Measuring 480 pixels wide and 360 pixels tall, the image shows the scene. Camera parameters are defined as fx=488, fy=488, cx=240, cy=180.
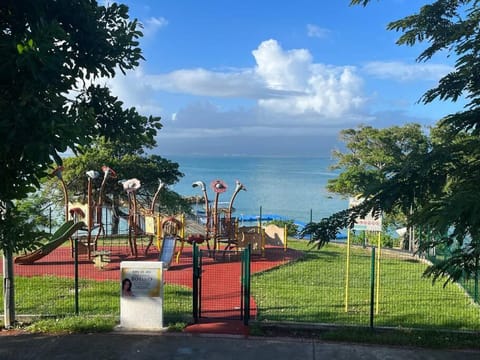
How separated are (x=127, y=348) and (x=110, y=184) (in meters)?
18.9

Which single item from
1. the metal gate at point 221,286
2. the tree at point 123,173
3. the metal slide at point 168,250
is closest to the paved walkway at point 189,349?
the metal gate at point 221,286

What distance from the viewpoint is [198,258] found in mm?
8453

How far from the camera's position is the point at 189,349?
22.7 feet

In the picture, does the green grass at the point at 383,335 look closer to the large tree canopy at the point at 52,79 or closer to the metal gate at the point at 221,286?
the metal gate at the point at 221,286

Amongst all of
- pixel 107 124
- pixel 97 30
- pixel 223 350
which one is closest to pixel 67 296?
pixel 223 350

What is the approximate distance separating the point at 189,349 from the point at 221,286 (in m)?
5.34

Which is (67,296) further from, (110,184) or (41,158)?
(110,184)

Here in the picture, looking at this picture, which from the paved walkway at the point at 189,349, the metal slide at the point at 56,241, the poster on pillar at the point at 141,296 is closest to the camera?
the paved walkway at the point at 189,349

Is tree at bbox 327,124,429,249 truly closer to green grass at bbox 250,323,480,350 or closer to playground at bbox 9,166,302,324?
playground at bbox 9,166,302,324

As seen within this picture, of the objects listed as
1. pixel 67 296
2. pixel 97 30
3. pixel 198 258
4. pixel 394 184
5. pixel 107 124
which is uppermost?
pixel 97 30

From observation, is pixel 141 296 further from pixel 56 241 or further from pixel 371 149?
pixel 371 149

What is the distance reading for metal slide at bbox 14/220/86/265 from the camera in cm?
1359

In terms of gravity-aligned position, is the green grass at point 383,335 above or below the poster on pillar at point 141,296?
below

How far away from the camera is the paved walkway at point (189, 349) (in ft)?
21.8
